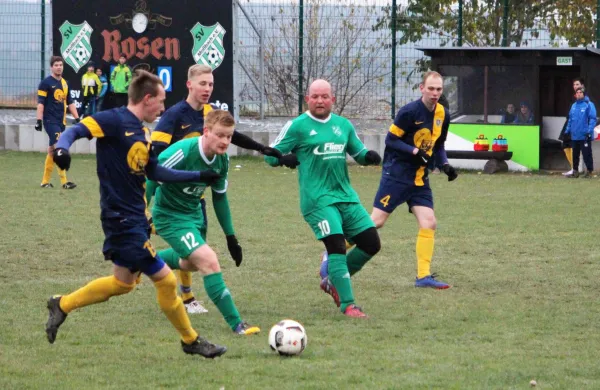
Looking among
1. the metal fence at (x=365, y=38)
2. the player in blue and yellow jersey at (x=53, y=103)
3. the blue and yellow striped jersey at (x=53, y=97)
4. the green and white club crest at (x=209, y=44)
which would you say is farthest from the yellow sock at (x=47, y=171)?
the metal fence at (x=365, y=38)

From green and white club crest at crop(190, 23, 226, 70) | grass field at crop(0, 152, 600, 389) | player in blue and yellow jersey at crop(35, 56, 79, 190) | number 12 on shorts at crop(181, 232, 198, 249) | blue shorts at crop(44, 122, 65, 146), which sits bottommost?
grass field at crop(0, 152, 600, 389)

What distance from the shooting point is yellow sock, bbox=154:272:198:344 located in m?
6.26

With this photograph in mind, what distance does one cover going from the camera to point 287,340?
636 centimetres

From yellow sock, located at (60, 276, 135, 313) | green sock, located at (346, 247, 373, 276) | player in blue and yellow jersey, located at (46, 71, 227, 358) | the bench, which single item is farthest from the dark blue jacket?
yellow sock, located at (60, 276, 135, 313)

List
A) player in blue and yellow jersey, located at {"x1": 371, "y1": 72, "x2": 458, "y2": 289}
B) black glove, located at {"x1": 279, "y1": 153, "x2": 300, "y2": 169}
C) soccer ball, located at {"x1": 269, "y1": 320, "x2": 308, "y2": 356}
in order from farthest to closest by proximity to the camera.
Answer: player in blue and yellow jersey, located at {"x1": 371, "y1": 72, "x2": 458, "y2": 289} → black glove, located at {"x1": 279, "y1": 153, "x2": 300, "y2": 169} → soccer ball, located at {"x1": 269, "y1": 320, "x2": 308, "y2": 356}

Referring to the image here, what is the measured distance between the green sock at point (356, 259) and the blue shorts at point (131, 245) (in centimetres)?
238

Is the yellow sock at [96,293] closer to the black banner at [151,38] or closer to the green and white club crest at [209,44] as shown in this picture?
the black banner at [151,38]

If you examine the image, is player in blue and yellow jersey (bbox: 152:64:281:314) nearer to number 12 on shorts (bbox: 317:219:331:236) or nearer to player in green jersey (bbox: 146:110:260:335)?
player in green jersey (bbox: 146:110:260:335)

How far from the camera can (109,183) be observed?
20.6 ft

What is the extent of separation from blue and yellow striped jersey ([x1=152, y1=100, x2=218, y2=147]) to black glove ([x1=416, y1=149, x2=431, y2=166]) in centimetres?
190

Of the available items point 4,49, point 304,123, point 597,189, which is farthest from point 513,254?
point 4,49

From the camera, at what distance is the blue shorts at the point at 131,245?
245 inches

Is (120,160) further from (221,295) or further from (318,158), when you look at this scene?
(318,158)

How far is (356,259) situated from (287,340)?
2.09 m
